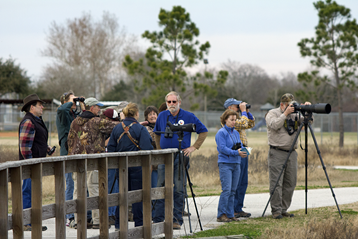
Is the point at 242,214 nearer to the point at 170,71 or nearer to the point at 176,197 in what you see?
the point at 176,197

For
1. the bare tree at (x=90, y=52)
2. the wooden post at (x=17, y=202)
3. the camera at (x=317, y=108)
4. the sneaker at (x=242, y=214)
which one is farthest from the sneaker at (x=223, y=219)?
the bare tree at (x=90, y=52)

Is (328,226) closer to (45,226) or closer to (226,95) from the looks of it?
(45,226)

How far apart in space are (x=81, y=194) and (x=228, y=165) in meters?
3.01

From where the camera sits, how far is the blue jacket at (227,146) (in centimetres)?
752

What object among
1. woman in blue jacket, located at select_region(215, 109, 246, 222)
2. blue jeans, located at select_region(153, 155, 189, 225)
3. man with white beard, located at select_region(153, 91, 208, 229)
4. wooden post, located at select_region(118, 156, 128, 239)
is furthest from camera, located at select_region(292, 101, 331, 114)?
wooden post, located at select_region(118, 156, 128, 239)

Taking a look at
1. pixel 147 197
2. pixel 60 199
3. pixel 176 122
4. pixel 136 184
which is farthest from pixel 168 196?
pixel 60 199

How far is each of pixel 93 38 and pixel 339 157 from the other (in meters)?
46.3

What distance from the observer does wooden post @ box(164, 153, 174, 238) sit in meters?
6.18

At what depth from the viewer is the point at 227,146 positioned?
303 inches

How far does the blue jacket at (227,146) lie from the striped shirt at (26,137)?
2733 mm

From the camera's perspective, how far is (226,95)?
Answer: 61.2 meters

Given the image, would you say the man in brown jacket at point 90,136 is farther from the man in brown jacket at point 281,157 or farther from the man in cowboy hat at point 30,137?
the man in brown jacket at point 281,157

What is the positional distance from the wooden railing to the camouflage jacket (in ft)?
4.06

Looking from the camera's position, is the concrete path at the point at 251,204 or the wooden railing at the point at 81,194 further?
the concrete path at the point at 251,204
